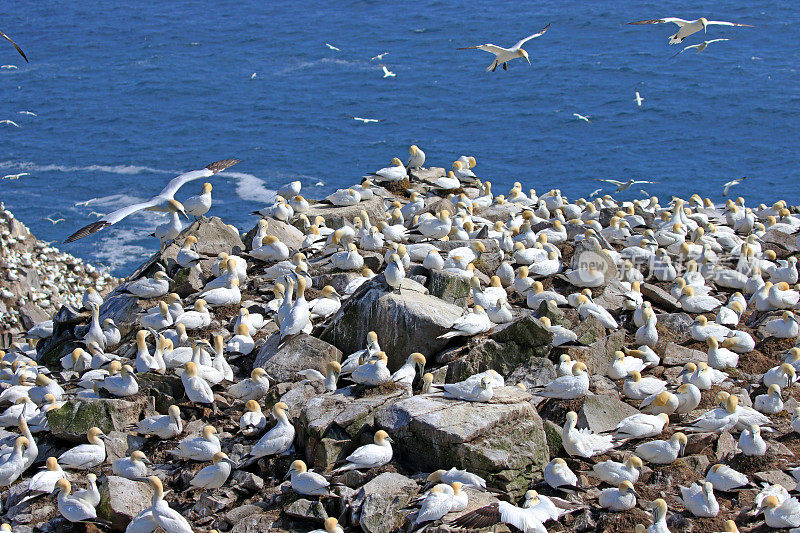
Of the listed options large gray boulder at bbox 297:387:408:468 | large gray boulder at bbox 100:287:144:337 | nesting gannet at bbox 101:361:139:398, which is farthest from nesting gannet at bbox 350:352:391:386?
large gray boulder at bbox 100:287:144:337

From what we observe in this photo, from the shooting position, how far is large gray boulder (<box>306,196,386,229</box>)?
19062mm

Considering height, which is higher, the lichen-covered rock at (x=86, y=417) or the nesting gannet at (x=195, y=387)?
the nesting gannet at (x=195, y=387)

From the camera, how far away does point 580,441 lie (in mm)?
10648

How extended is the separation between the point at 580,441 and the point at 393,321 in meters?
3.40

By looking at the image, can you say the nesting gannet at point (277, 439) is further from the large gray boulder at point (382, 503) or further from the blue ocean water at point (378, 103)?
the blue ocean water at point (378, 103)

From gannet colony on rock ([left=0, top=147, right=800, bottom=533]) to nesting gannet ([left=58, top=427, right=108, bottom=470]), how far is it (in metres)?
0.04

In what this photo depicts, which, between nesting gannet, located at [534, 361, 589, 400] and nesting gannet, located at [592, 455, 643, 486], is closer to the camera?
nesting gannet, located at [592, 455, 643, 486]

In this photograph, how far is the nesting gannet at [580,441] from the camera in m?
10.6

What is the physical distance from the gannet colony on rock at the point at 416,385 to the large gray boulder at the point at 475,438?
1.0 inches

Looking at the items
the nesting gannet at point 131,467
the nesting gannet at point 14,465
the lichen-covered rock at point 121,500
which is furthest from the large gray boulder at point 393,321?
the nesting gannet at point 14,465

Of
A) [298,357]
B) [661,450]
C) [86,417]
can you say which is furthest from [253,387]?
[661,450]

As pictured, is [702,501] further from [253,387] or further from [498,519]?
[253,387]

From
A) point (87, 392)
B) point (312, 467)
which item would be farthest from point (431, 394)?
point (87, 392)

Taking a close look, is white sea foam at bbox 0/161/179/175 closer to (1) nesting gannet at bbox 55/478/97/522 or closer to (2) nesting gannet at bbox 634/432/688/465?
(1) nesting gannet at bbox 55/478/97/522
